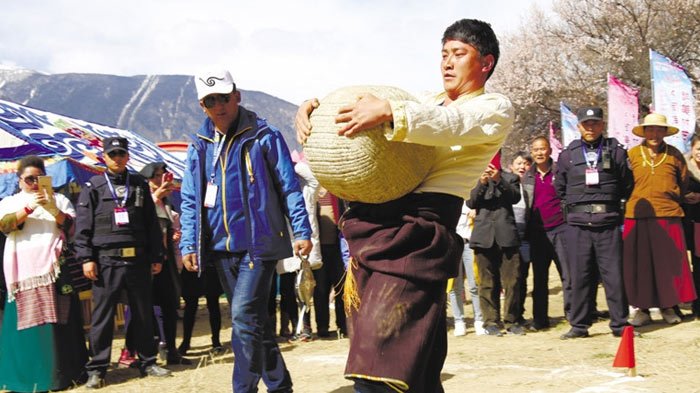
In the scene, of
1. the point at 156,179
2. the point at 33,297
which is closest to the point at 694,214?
the point at 156,179

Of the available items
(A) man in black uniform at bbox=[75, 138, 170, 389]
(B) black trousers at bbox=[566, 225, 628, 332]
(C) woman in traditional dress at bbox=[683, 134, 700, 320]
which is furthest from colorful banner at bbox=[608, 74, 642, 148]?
(A) man in black uniform at bbox=[75, 138, 170, 389]

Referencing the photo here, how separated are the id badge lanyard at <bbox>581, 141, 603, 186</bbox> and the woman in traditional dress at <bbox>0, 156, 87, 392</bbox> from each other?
5.23 m

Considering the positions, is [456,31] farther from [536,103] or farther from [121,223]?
[536,103]

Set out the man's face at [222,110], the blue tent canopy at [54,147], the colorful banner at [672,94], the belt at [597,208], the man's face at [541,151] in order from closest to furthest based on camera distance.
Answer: the man's face at [222,110] < the belt at [597,208] < the man's face at [541,151] < the blue tent canopy at [54,147] < the colorful banner at [672,94]

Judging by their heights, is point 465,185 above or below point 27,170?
below

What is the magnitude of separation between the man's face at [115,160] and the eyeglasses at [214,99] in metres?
2.33

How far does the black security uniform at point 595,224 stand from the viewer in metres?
8.15

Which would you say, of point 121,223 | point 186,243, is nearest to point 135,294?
point 121,223

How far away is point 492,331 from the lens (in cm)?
905

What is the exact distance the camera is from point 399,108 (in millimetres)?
A: 3051

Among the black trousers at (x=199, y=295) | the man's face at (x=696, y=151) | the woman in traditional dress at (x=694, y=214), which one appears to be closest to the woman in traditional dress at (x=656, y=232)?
the woman in traditional dress at (x=694, y=214)

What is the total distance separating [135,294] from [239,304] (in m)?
2.56

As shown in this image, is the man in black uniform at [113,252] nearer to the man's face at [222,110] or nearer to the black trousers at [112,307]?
the black trousers at [112,307]

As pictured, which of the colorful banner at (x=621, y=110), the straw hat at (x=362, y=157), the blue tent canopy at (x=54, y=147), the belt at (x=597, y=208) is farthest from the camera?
A: the colorful banner at (x=621, y=110)
